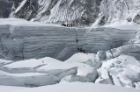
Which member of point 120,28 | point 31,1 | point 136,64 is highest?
point 31,1

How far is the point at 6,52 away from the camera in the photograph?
15.2 ft

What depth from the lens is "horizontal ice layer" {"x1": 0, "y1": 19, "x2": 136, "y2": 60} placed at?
4629 millimetres

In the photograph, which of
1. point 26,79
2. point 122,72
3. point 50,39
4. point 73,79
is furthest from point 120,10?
point 26,79

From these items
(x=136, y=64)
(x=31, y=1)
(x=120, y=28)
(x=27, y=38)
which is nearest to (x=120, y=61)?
(x=136, y=64)

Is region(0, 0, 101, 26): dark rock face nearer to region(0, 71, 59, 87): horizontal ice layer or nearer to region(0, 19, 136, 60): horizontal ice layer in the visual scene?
region(0, 19, 136, 60): horizontal ice layer

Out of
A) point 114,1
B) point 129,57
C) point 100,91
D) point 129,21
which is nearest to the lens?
point 100,91

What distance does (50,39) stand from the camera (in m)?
4.84

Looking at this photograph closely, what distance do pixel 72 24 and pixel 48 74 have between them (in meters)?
4.90

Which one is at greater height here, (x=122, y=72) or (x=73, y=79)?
(x=73, y=79)

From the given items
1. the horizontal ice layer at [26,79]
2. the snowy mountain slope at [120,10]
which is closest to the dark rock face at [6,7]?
the snowy mountain slope at [120,10]

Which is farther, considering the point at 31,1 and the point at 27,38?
the point at 31,1

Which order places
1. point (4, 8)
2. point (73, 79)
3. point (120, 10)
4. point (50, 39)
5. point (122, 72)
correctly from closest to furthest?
point (73, 79), point (122, 72), point (50, 39), point (120, 10), point (4, 8)

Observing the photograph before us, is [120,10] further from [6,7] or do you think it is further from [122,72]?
[6,7]

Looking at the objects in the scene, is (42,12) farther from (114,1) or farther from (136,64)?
(136,64)
